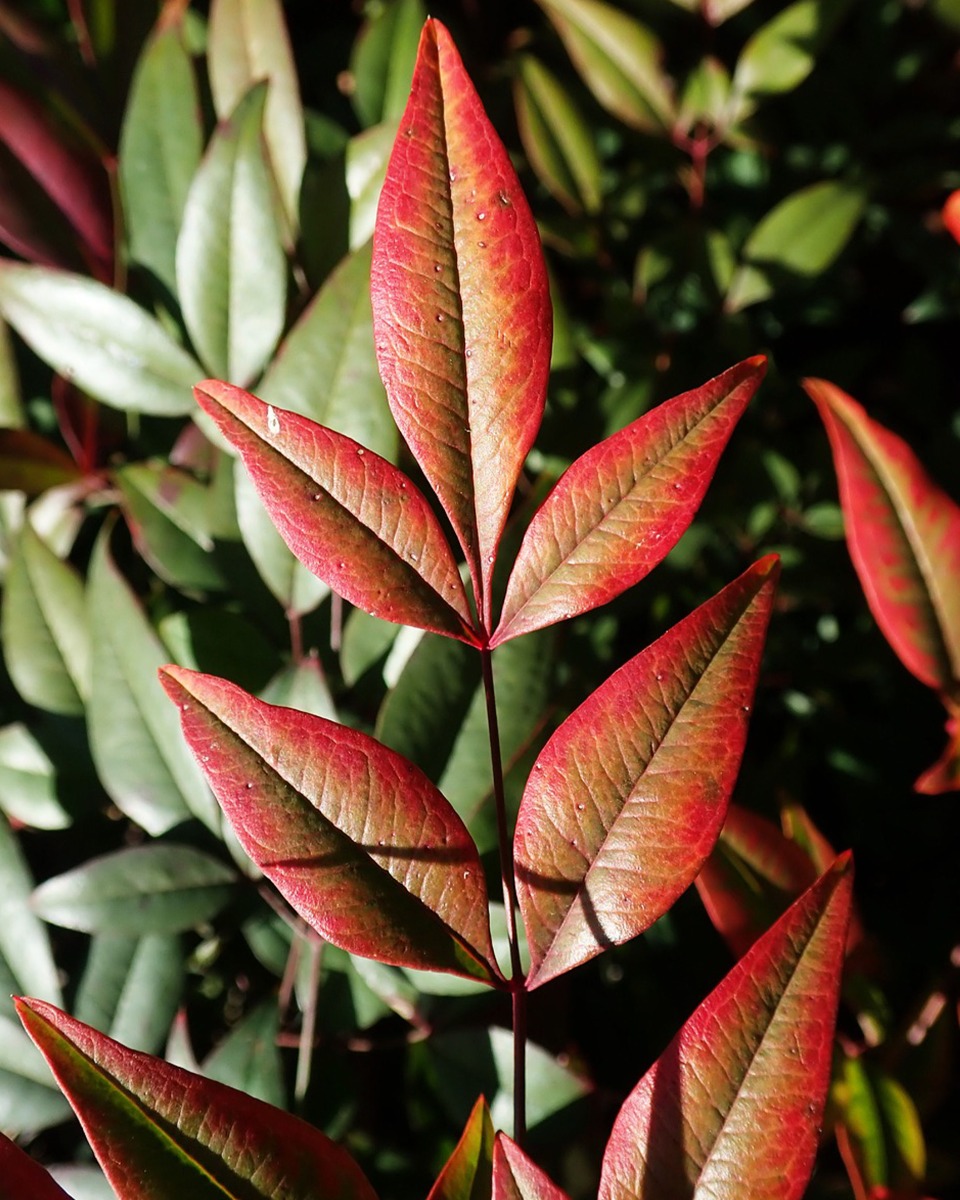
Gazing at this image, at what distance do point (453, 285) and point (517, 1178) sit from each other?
0.27 metres

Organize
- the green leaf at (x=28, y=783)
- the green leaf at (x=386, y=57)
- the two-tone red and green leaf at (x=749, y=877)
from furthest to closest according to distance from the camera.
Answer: the green leaf at (x=386, y=57)
the green leaf at (x=28, y=783)
the two-tone red and green leaf at (x=749, y=877)

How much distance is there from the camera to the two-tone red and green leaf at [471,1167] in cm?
35

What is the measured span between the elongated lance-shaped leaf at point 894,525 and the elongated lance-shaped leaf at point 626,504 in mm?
231

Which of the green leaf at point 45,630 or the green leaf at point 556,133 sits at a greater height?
the green leaf at point 556,133

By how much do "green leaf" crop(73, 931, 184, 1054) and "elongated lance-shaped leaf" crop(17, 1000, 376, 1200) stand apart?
248 millimetres

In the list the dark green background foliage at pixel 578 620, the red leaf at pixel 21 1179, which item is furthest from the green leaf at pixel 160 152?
the red leaf at pixel 21 1179

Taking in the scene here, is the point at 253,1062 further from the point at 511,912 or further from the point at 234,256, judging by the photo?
the point at 234,256

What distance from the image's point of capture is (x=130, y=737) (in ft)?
1.87

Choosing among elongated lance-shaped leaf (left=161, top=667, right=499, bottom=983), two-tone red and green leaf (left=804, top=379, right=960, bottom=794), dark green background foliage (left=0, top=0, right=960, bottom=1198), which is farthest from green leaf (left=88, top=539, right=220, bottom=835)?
two-tone red and green leaf (left=804, top=379, right=960, bottom=794)

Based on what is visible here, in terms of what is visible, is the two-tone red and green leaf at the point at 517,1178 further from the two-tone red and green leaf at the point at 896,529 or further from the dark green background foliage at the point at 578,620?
the two-tone red and green leaf at the point at 896,529

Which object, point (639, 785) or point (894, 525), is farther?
point (894, 525)

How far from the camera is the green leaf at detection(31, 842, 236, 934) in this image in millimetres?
519

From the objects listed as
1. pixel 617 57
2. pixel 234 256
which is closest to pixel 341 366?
pixel 234 256

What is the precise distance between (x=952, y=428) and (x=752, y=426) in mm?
188
